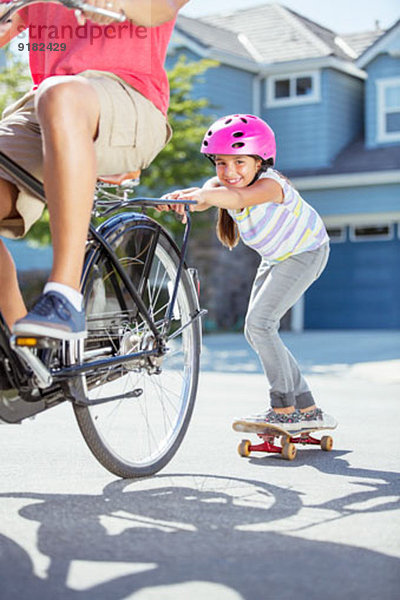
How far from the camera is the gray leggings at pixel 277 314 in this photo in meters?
5.05

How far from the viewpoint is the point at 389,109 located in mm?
23016

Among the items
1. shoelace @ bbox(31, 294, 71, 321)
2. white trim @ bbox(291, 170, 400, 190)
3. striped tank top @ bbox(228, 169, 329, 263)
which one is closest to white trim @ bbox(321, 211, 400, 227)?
white trim @ bbox(291, 170, 400, 190)

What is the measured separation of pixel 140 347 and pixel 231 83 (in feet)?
64.7

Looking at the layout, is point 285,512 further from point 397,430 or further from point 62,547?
point 397,430

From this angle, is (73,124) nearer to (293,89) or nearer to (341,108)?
(293,89)

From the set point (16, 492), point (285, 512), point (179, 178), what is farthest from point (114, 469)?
point (179, 178)

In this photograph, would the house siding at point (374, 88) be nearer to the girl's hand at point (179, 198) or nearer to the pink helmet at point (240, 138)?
the pink helmet at point (240, 138)

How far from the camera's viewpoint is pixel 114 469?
395 centimetres

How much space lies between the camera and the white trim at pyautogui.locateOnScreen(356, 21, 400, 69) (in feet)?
74.0

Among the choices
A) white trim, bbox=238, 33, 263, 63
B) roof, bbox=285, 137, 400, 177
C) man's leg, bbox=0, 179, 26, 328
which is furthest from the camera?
white trim, bbox=238, 33, 263, 63

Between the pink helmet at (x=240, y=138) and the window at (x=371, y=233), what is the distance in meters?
17.7

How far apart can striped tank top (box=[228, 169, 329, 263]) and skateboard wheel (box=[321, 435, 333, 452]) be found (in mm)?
903

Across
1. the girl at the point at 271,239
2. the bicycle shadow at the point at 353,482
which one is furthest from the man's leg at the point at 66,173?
the girl at the point at 271,239

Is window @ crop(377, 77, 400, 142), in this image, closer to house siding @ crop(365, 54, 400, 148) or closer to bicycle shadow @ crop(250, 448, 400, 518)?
house siding @ crop(365, 54, 400, 148)
